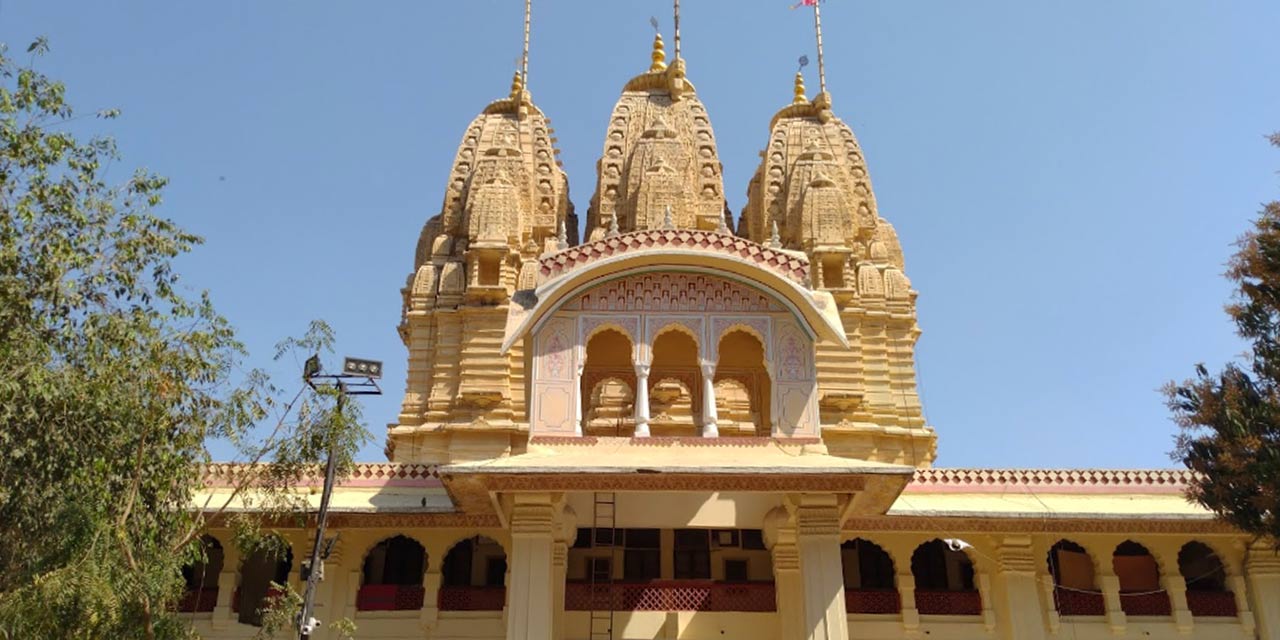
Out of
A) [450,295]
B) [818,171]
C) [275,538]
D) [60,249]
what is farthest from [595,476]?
[818,171]

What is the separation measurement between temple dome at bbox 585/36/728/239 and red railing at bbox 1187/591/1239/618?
13.8 meters

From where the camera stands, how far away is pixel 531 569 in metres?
15.4

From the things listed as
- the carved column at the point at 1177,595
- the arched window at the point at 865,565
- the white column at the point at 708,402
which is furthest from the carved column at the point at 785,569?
the carved column at the point at 1177,595

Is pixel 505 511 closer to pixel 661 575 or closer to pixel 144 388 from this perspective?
pixel 661 575

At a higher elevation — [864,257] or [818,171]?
[818,171]

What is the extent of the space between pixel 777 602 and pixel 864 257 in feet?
43.5

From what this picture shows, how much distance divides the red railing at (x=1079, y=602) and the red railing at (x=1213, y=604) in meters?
1.47

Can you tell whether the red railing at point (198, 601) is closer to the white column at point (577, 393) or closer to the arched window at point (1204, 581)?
the white column at point (577, 393)

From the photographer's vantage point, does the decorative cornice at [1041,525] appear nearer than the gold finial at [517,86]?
Yes

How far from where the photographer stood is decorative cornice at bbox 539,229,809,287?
54.0 ft

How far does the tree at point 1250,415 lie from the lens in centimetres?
1435

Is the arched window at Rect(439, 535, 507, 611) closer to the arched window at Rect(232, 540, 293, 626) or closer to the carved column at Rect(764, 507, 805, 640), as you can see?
the arched window at Rect(232, 540, 293, 626)

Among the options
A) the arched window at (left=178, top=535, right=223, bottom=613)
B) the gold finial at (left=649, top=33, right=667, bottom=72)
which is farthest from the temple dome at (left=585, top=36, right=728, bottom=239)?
the arched window at (left=178, top=535, right=223, bottom=613)

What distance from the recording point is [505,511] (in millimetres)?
16391
